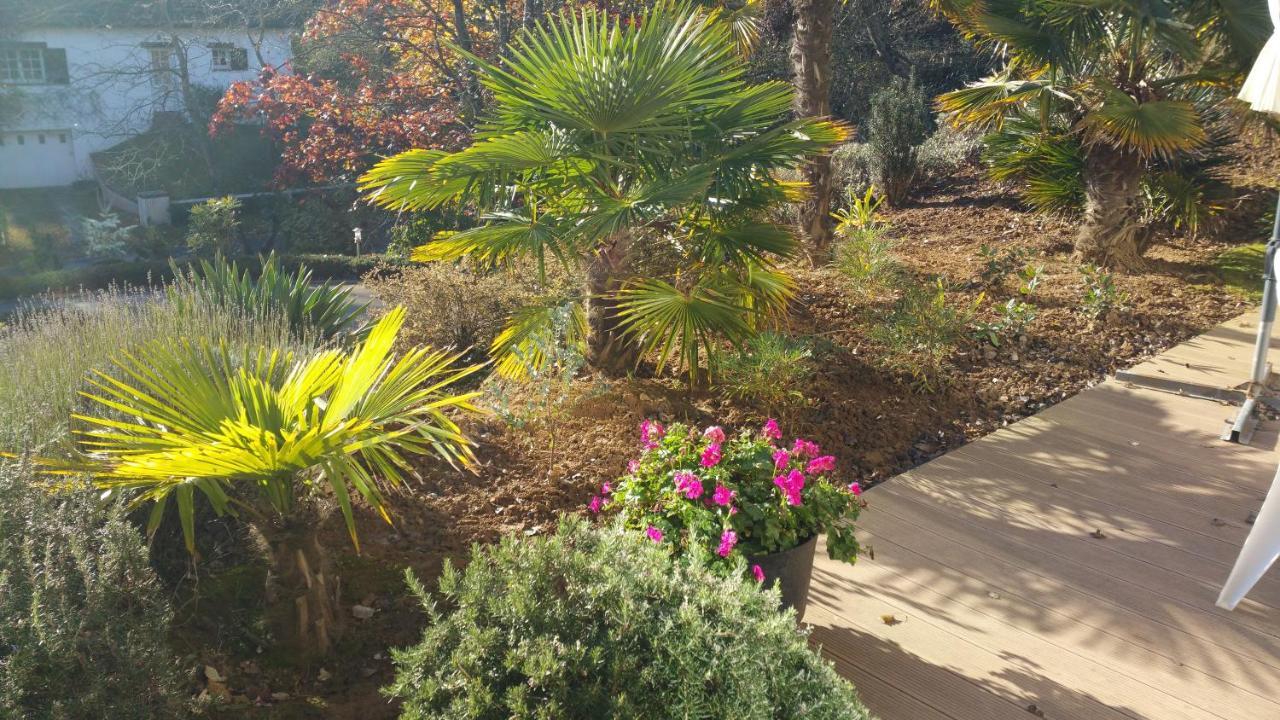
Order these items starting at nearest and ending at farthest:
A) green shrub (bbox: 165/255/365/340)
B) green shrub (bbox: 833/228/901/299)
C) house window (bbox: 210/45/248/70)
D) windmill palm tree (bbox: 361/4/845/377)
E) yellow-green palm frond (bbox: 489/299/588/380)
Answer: windmill palm tree (bbox: 361/4/845/377) → yellow-green palm frond (bbox: 489/299/588/380) → green shrub (bbox: 165/255/365/340) → green shrub (bbox: 833/228/901/299) → house window (bbox: 210/45/248/70)

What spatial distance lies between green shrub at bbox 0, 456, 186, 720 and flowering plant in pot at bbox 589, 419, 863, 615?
1.37 metres

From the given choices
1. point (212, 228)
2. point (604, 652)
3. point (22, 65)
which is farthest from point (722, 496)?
point (22, 65)

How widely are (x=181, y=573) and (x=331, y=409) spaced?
1.07 metres

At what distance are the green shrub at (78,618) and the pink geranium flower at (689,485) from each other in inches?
58.7

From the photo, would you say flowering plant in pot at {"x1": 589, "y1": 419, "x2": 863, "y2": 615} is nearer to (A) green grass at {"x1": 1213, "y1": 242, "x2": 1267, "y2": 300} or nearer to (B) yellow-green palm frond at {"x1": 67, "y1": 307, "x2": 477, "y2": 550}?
(B) yellow-green palm frond at {"x1": 67, "y1": 307, "x2": 477, "y2": 550}

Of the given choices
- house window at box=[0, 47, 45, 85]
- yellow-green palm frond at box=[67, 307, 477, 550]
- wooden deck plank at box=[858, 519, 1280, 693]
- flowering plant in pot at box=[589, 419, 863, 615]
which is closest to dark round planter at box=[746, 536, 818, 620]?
flowering plant in pot at box=[589, 419, 863, 615]

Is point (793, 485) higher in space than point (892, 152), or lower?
lower

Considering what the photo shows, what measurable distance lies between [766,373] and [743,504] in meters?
1.80

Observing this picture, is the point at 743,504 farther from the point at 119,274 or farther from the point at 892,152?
the point at 119,274

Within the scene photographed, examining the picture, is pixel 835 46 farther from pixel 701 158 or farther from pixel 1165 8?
pixel 701 158

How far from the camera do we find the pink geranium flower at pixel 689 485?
111 inches

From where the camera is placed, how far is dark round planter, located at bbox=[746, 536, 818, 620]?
2.86 m

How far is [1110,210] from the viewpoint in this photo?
7895mm

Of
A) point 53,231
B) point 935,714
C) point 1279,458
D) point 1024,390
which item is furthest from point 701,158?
point 53,231
